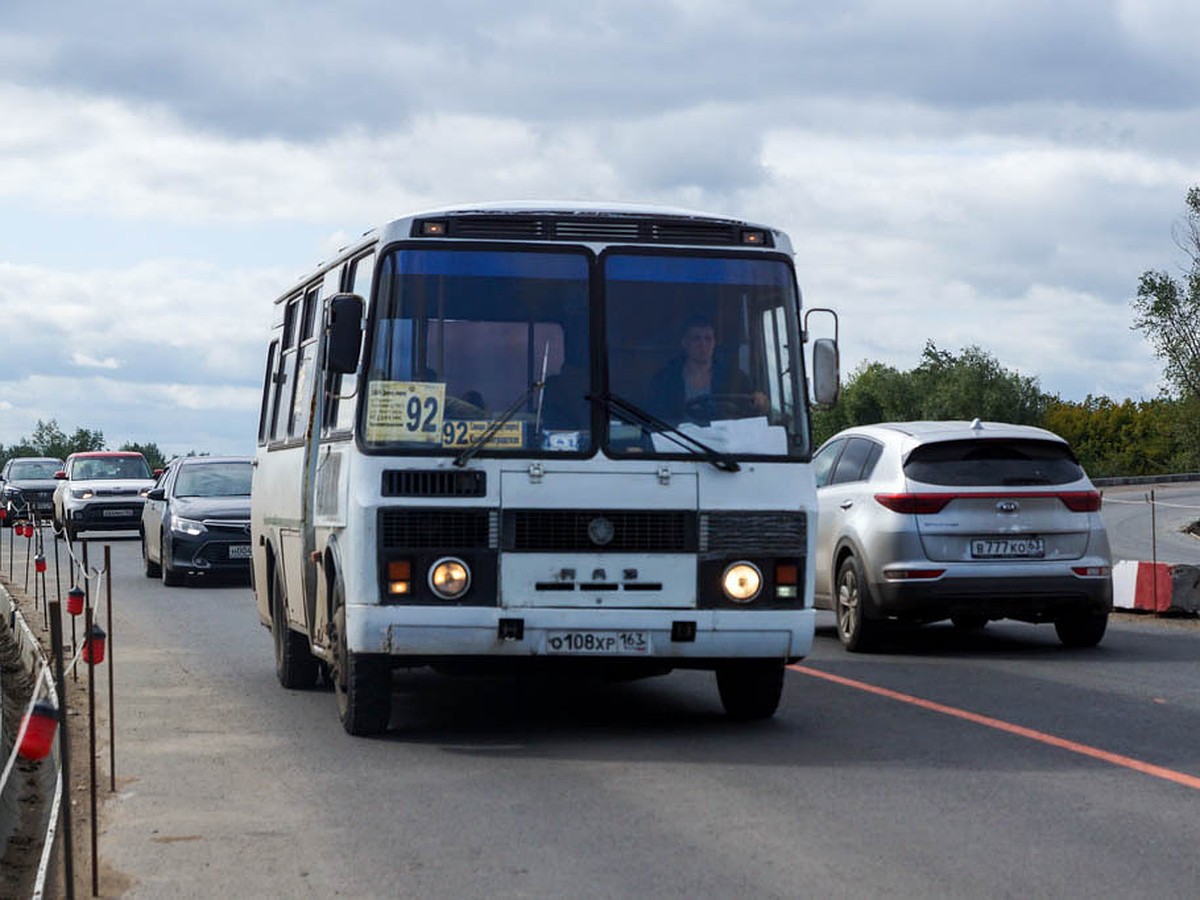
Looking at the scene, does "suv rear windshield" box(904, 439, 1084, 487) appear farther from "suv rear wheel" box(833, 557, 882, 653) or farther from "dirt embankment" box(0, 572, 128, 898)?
"dirt embankment" box(0, 572, 128, 898)

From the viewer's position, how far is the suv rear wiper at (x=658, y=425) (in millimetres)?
10734

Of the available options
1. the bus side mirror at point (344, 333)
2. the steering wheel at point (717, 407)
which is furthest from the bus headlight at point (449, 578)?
the steering wheel at point (717, 407)

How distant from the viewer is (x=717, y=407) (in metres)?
10.9

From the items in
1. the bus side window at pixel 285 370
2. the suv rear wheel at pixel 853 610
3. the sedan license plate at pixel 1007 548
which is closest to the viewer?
the bus side window at pixel 285 370

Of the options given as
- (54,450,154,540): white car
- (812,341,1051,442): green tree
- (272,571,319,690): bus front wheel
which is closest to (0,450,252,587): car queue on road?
(272,571,319,690): bus front wheel

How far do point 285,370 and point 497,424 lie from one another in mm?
3944

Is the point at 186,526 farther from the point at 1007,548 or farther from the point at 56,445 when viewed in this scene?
the point at 56,445

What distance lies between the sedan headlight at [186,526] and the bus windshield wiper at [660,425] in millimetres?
16610

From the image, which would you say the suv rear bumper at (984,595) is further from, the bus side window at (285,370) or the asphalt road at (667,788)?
the bus side window at (285,370)

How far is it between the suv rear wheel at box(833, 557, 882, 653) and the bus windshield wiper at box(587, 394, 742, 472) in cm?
575

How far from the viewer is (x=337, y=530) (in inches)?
432

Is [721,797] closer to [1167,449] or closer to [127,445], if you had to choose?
[127,445]

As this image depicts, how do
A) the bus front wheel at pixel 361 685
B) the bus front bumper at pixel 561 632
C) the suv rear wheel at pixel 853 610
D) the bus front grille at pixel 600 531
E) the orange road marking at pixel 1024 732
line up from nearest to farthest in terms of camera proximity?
the orange road marking at pixel 1024 732, the bus front bumper at pixel 561 632, the bus front grille at pixel 600 531, the bus front wheel at pixel 361 685, the suv rear wheel at pixel 853 610

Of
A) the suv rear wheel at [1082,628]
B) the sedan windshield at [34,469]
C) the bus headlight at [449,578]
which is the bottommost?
the suv rear wheel at [1082,628]
